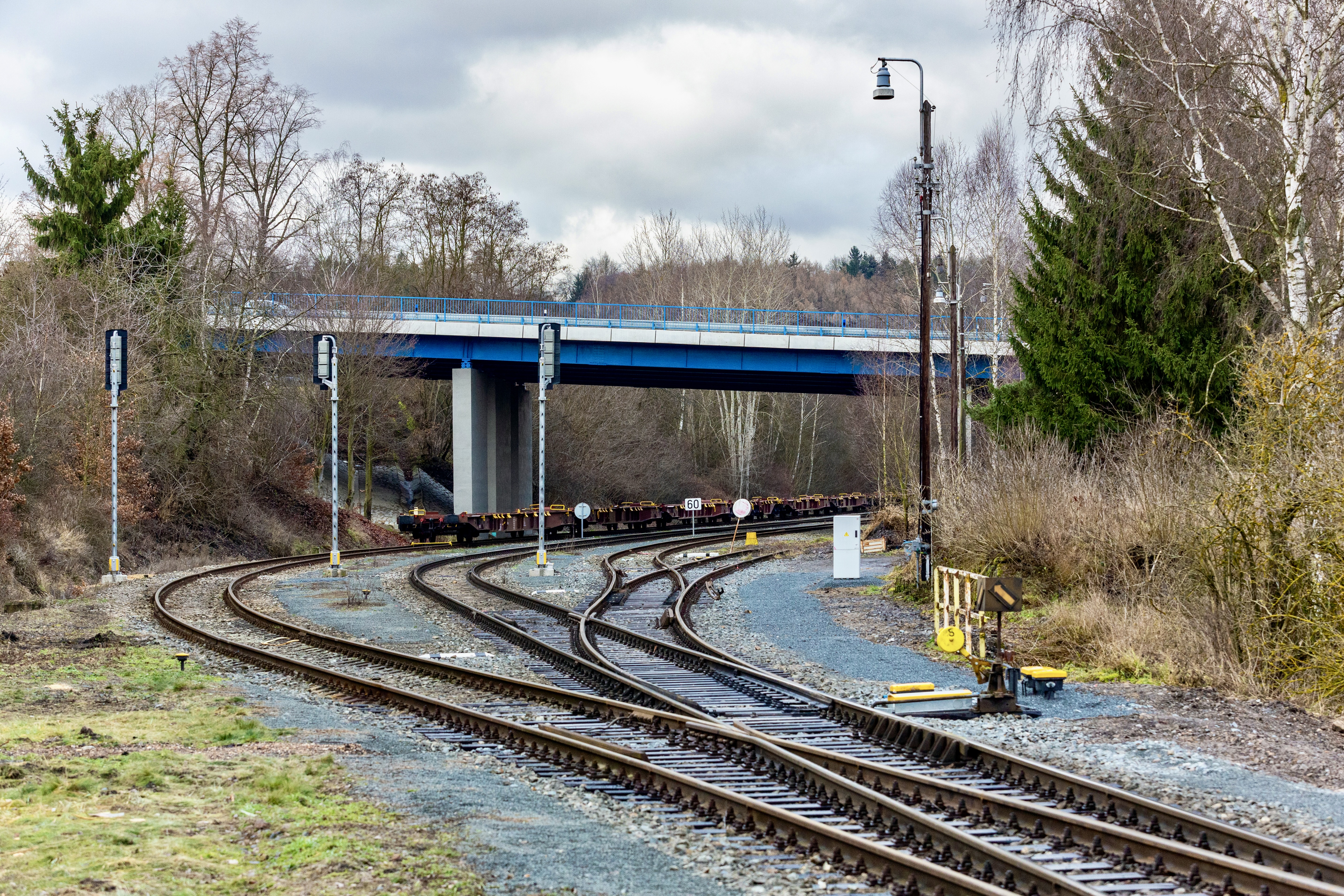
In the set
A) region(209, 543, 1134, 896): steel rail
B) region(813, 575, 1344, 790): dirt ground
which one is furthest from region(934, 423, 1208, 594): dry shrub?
region(209, 543, 1134, 896): steel rail

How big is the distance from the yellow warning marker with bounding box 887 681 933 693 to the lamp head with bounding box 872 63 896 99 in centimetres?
1181

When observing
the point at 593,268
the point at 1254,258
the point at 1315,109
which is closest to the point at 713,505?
the point at 1254,258

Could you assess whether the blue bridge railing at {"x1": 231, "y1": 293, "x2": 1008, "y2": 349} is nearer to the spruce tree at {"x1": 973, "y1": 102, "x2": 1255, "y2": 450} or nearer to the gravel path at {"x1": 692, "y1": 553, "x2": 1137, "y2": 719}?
the spruce tree at {"x1": 973, "y1": 102, "x2": 1255, "y2": 450}

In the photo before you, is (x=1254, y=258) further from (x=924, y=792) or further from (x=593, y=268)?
(x=593, y=268)

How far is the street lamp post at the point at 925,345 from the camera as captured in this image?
21266 millimetres

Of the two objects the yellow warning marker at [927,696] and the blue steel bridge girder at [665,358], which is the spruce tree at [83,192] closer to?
the blue steel bridge girder at [665,358]

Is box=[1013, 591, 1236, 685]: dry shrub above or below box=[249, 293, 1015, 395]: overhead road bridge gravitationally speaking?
below

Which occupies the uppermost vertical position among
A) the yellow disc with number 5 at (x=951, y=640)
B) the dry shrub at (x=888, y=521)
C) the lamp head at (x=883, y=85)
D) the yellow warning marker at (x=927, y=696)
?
the lamp head at (x=883, y=85)

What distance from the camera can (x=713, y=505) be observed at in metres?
51.6

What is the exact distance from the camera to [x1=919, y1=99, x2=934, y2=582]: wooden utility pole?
2128 cm

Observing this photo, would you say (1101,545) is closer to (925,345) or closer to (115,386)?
(925,345)

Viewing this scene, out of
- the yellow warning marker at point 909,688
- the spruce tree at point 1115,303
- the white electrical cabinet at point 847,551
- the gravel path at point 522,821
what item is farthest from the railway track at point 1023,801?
the white electrical cabinet at point 847,551

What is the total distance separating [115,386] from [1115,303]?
1936 cm

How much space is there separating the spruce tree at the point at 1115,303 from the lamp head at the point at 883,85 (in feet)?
9.72
